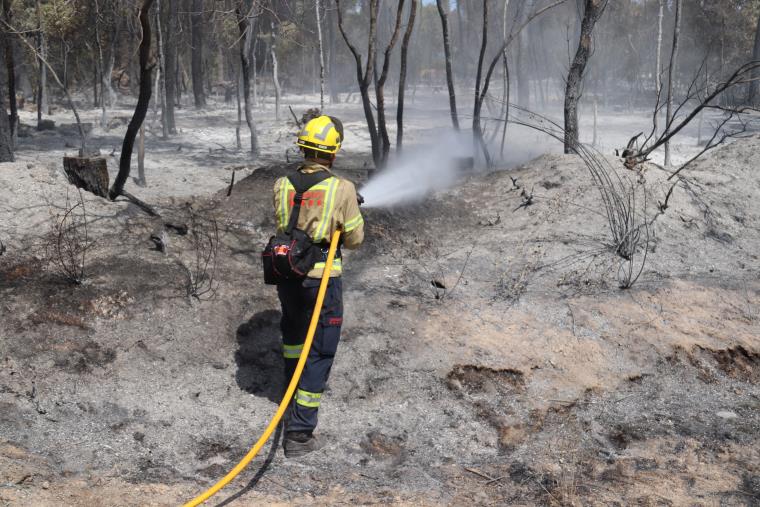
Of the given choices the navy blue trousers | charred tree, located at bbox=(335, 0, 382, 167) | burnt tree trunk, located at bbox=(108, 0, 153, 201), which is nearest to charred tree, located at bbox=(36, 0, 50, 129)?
charred tree, located at bbox=(335, 0, 382, 167)

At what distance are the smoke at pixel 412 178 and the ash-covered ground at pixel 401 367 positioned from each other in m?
1.27

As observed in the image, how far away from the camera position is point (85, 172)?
7051mm

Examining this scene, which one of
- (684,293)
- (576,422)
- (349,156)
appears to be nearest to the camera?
(576,422)

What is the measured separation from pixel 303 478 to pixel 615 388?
251 cm

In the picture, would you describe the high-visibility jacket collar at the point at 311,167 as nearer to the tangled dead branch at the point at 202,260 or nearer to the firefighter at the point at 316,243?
the firefighter at the point at 316,243

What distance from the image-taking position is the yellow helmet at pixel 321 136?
13.4 feet

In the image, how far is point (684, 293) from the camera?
6.21 m

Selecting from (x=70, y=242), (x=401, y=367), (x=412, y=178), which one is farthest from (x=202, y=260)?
(x=412, y=178)

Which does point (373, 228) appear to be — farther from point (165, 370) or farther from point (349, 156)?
point (349, 156)

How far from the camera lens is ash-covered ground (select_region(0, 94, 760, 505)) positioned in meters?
3.86

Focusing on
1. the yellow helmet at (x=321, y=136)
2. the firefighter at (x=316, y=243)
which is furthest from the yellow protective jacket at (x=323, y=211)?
the yellow helmet at (x=321, y=136)

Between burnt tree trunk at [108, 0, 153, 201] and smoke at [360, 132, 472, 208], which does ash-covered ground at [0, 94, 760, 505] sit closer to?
burnt tree trunk at [108, 0, 153, 201]

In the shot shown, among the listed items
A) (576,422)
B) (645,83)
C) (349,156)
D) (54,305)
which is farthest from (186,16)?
(645,83)

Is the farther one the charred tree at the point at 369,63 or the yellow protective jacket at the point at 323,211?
the charred tree at the point at 369,63
